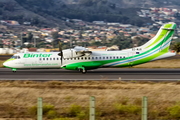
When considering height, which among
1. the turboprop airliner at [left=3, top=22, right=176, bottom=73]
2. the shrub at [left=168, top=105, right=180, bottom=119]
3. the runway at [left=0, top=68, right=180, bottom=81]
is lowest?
the shrub at [left=168, top=105, right=180, bottom=119]

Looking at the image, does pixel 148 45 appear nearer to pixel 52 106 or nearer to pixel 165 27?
pixel 165 27

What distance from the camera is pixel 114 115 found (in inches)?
564

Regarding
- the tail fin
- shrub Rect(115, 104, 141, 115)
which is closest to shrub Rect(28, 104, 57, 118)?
shrub Rect(115, 104, 141, 115)

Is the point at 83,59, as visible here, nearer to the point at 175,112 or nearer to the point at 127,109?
the point at 127,109

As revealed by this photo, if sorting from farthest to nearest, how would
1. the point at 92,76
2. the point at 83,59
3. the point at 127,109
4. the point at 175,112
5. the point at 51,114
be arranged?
1. the point at 83,59
2. the point at 92,76
3. the point at 127,109
4. the point at 175,112
5. the point at 51,114

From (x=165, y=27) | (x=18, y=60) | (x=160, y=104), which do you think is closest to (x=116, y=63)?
(x=165, y=27)

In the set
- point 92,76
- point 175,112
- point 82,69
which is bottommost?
point 175,112

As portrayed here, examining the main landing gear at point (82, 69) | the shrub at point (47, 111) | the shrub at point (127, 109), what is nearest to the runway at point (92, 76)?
the main landing gear at point (82, 69)

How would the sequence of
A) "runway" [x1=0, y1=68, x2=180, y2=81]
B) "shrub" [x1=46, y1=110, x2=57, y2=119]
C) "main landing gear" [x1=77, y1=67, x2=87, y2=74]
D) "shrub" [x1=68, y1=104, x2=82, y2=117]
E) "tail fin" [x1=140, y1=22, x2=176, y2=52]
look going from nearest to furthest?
1. "shrub" [x1=46, y1=110, x2=57, y2=119]
2. "shrub" [x1=68, y1=104, x2=82, y2=117]
3. "runway" [x1=0, y1=68, x2=180, y2=81]
4. "main landing gear" [x1=77, y1=67, x2=87, y2=74]
5. "tail fin" [x1=140, y1=22, x2=176, y2=52]

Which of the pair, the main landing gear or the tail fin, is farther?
the tail fin

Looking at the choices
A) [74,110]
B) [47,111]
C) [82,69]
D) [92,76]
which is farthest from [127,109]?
[82,69]

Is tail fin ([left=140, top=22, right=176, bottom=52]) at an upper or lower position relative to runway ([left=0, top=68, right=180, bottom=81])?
upper

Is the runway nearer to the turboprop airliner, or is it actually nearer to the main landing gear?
the main landing gear

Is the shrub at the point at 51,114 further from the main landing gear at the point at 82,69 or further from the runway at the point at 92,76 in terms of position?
the main landing gear at the point at 82,69
